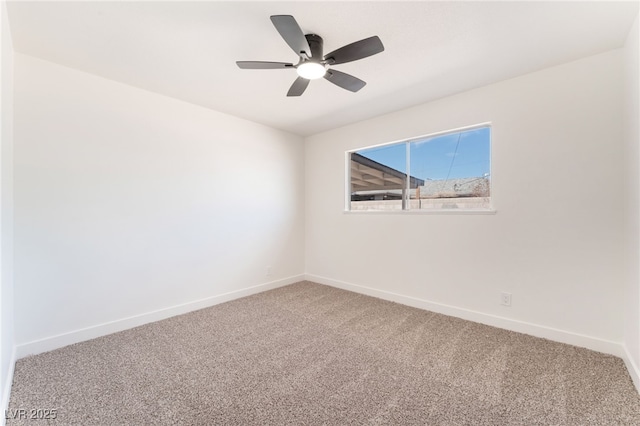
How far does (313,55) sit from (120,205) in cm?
227

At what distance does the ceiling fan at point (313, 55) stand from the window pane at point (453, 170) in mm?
1454

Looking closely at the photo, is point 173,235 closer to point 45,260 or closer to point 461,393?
point 45,260

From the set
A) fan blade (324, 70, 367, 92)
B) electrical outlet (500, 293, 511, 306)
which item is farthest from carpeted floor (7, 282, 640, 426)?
fan blade (324, 70, 367, 92)

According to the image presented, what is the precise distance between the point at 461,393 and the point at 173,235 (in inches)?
117

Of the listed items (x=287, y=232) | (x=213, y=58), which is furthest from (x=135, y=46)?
(x=287, y=232)

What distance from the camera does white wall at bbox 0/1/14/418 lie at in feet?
5.17

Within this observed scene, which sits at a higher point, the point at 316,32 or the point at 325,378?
the point at 316,32

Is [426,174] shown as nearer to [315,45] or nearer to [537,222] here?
[537,222]

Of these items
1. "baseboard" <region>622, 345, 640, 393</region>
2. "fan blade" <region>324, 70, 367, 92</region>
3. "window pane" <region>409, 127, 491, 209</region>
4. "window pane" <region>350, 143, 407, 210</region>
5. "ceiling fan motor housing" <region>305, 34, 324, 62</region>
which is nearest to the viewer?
"baseboard" <region>622, 345, 640, 393</region>

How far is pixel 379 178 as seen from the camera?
3697 millimetres

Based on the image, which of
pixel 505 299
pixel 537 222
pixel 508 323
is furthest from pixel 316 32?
pixel 508 323

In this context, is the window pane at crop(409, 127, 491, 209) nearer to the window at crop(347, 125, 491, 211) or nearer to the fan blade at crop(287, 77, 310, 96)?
the window at crop(347, 125, 491, 211)

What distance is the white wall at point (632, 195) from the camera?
5.87 ft

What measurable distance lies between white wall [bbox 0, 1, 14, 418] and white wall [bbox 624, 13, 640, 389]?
155 inches
